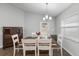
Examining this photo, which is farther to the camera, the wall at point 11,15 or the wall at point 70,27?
the wall at point 11,15

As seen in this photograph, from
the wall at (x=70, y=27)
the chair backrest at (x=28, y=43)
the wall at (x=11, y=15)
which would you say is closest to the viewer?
the chair backrest at (x=28, y=43)

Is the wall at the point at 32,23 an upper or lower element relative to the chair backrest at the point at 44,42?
upper

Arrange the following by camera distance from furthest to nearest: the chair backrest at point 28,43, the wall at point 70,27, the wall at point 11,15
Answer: the wall at point 11,15
the wall at point 70,27
the chair backrest at point 28,43

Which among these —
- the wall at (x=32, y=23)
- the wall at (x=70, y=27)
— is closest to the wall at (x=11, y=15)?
the wall at (x=32, y=23)

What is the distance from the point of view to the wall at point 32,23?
3.54m

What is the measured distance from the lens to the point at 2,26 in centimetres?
521

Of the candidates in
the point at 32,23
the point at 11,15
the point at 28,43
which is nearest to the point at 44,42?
the point at 28,43

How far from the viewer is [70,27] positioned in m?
3.90

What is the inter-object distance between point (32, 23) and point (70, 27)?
3.88ft

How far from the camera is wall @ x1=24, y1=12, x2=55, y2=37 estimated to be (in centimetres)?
354

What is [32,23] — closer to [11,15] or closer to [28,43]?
[28,43]

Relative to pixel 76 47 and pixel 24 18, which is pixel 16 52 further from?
pixel 76 47

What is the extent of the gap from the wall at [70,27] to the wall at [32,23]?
0.19 meters

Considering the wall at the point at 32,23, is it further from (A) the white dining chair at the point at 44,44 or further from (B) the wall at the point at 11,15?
(A) the white dining chair at the point at 44,44
